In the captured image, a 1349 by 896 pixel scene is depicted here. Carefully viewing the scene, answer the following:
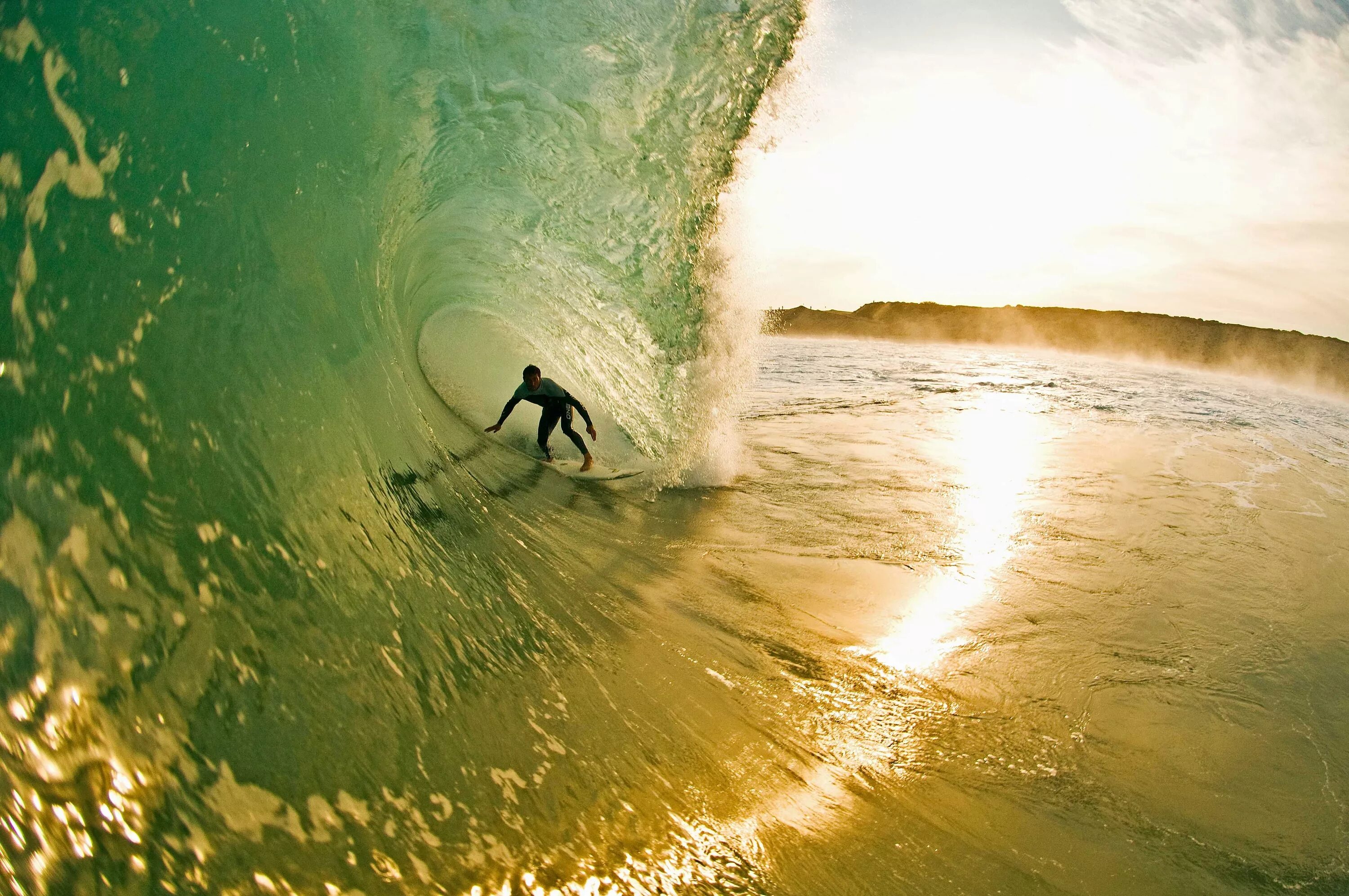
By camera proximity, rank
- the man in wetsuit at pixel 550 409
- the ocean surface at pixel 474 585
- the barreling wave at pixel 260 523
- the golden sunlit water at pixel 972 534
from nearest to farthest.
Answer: the barreling wave at pixel 260 523
the ocean surface at pixel 474 585
the golden sunlit water at pixel 972 534
the man in wetsuit at pixel 550 409

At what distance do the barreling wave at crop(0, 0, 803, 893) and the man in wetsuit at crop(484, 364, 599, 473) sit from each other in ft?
5.73

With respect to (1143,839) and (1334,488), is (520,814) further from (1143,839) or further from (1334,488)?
(1334,488)

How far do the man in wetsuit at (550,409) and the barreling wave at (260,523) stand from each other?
1748 millimetres

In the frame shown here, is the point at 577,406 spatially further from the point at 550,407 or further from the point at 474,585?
the point at 474,585

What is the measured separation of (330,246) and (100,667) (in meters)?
2.56

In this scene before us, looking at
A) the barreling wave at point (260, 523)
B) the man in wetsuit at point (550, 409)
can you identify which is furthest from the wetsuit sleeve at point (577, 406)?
the barreling wave at point (260, 523)

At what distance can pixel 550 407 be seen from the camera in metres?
6.70

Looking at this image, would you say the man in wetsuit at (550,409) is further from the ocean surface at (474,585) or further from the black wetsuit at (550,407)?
the ocean surface at (474,585)

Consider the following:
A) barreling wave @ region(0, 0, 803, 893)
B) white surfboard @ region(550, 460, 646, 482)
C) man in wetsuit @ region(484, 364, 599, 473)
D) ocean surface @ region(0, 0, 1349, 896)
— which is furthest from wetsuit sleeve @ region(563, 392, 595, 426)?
barreling wave @ region(0, 0, 803, 893)

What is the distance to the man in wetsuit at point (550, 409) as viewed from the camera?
21.4 ft

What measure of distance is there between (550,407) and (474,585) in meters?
3.59

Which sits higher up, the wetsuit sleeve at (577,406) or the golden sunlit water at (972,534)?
the wetsuit sleeve at (577,406)

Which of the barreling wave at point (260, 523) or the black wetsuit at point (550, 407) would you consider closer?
→ the barreling wave at point (260, 523)

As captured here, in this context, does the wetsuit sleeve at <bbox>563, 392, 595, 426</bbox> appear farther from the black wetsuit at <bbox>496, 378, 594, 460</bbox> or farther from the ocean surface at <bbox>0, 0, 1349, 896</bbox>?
the ocean surface at <bbox>0, 0, 1349, 896</bbox>
